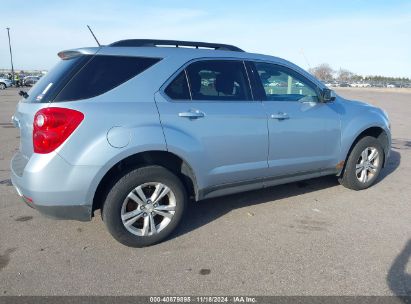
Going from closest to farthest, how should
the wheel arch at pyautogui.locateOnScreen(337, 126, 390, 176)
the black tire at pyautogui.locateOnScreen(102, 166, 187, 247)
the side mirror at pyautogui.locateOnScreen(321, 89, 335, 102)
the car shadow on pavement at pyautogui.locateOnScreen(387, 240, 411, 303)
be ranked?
the car shadow on pavement at pyautogui.locateOnScreen(387, 240, 411, 303), the black tire at pyautogui.locateOnScreen(102, 166, 187, 247), the side mirror at pyautogui.locateOnScreen(321, 89, 335, 102), the wheel arch at pyautogui.locateOnScreen(337, 126, 390, 176)

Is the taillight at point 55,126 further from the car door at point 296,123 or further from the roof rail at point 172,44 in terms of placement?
the car door at point 296,123

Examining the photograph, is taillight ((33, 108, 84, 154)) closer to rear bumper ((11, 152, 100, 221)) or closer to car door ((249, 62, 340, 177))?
rear bumper ((11, 152, 100, 221))

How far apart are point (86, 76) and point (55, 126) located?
525 mm

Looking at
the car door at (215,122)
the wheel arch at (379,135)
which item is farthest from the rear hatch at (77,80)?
the wheel arch at (379,135)

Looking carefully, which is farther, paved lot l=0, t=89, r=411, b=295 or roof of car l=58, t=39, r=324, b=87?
roof of car l=58, t=39, r=324, b=87

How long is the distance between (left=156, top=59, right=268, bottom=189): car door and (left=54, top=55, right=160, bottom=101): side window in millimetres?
336

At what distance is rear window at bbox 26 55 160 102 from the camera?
3.06 m

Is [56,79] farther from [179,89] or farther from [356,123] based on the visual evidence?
[356,123]

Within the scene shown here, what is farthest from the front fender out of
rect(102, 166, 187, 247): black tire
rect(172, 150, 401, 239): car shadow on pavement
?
rect(102, 166, 187, 247): black tire

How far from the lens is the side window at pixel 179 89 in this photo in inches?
134

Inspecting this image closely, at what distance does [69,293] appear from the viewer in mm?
2705

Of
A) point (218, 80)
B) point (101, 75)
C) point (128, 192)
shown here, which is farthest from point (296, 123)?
point (101, 75)

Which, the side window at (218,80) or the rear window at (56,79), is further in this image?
the side window at (218,80)

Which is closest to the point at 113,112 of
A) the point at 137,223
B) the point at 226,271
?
the point at 137,223
